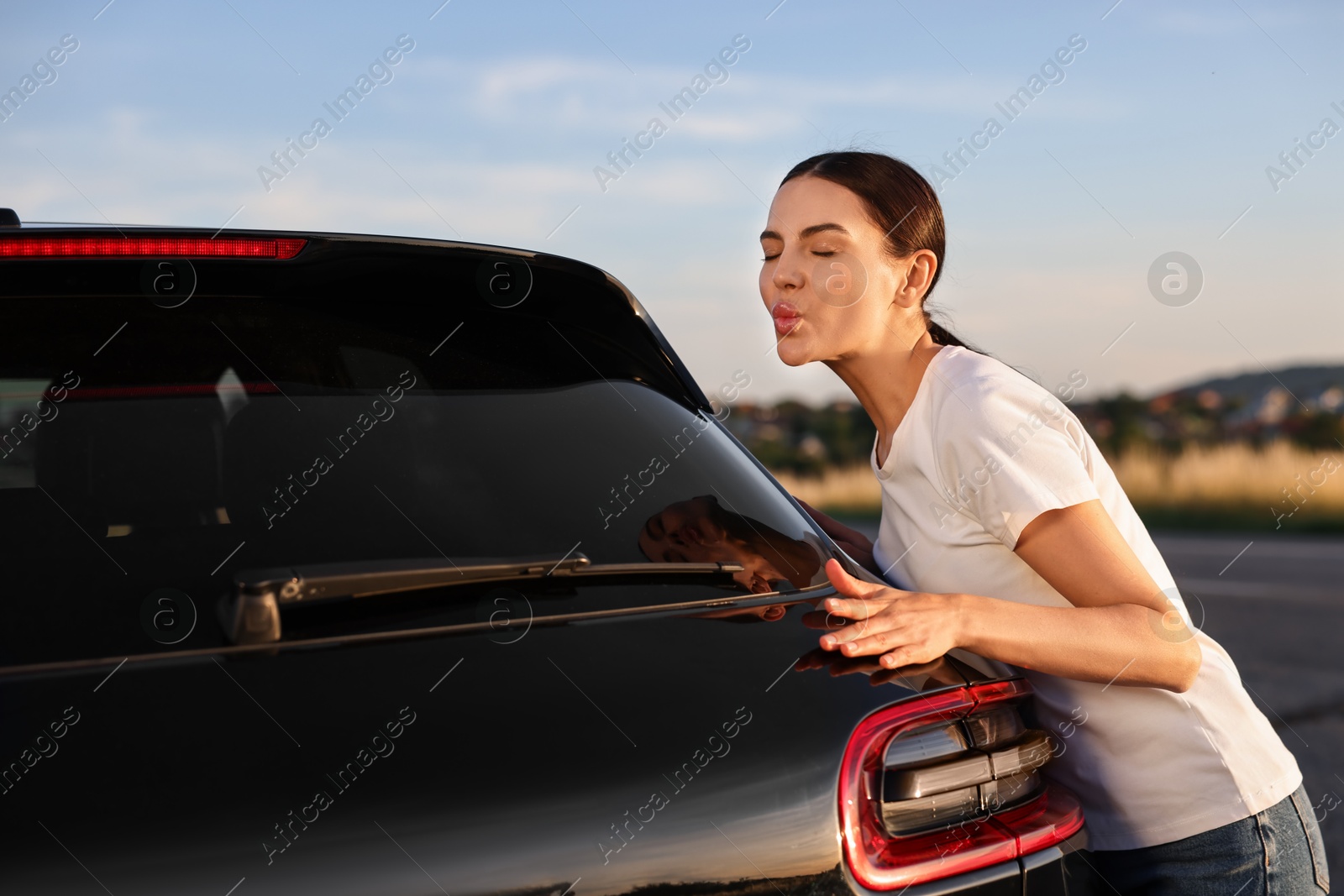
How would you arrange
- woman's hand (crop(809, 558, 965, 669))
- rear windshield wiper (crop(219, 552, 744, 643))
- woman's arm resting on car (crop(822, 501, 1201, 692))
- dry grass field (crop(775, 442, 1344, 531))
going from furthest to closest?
1. dry grass field (crop(775, 442, 1344, 531))
2. woman's arm resting on car (crop(822, 501, 1201, 692))
3. woman's hand (crop(809, 558, 965, 669))
4. rear windshield wiper (crop(219, 552, 744, 643))

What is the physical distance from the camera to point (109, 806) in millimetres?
1201

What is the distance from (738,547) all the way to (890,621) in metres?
0.28

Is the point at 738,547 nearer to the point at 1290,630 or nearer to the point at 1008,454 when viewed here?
the point at 1008,454

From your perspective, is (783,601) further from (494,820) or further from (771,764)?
(494,820)

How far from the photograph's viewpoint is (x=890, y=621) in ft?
5.59

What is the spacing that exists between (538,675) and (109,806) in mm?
491

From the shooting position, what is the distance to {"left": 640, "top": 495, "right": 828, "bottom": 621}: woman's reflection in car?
5.79ft

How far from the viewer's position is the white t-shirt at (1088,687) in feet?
6.20

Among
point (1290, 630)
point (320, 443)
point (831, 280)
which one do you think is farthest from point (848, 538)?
point (1290, 630)

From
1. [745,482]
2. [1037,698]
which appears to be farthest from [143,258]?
[1037,698]

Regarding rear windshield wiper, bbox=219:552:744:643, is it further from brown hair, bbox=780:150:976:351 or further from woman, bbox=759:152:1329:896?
brown hair, bbox=780:150:976:351

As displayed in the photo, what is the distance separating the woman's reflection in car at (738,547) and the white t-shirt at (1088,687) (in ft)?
0.95

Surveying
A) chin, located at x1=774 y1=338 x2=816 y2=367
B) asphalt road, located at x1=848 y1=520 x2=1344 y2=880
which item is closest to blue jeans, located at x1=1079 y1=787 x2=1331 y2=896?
asphalt road, located at x1=848 y1=520 x2=1344 y2=880

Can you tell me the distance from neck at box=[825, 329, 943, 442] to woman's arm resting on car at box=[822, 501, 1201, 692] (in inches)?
17.4
